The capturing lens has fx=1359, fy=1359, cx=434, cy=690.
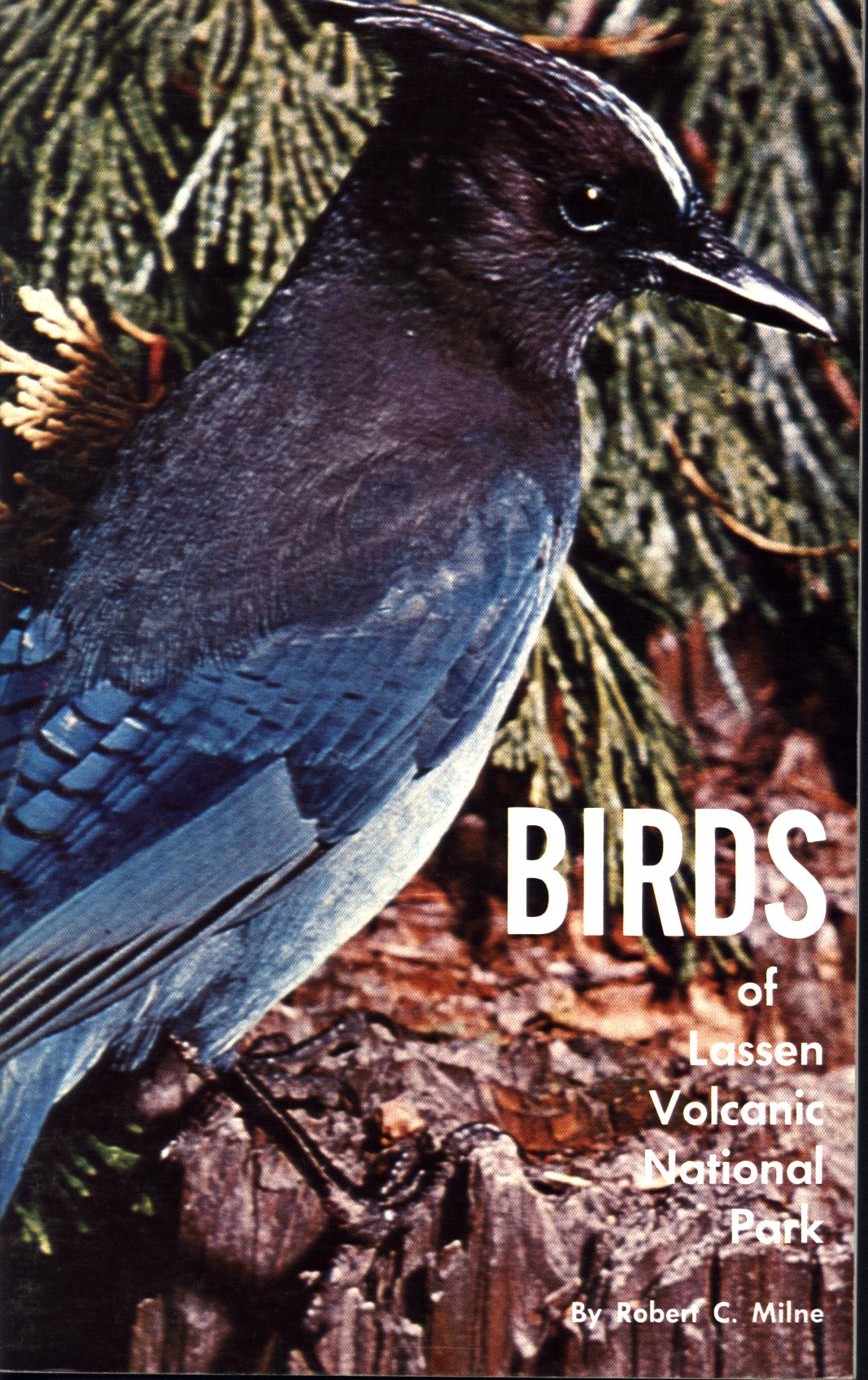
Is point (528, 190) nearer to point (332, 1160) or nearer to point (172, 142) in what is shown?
point (172, 142)

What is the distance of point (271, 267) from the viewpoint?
6.00 ft

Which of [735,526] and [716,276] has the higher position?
[716,276]

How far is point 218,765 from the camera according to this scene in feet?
5.40

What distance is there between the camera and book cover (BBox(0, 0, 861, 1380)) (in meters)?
1.73

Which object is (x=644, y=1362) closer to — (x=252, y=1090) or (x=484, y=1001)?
(x=484, y=1001)

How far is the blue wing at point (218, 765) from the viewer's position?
1.63 m

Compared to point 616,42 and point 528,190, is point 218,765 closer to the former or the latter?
point 528,190

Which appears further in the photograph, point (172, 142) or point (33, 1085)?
point (172, 142)

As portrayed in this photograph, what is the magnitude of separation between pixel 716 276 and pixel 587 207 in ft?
0.63

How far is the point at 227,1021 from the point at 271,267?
100cm

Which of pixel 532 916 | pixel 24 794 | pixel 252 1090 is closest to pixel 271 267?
pixel 24 794

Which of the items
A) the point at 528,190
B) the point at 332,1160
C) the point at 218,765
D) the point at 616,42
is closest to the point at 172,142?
the point at 528,190

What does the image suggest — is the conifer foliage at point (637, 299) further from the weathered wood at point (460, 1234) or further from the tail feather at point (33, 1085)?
the tail feather at point (33, 1085)

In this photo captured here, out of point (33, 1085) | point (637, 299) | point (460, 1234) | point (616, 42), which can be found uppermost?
point (616, 42)
